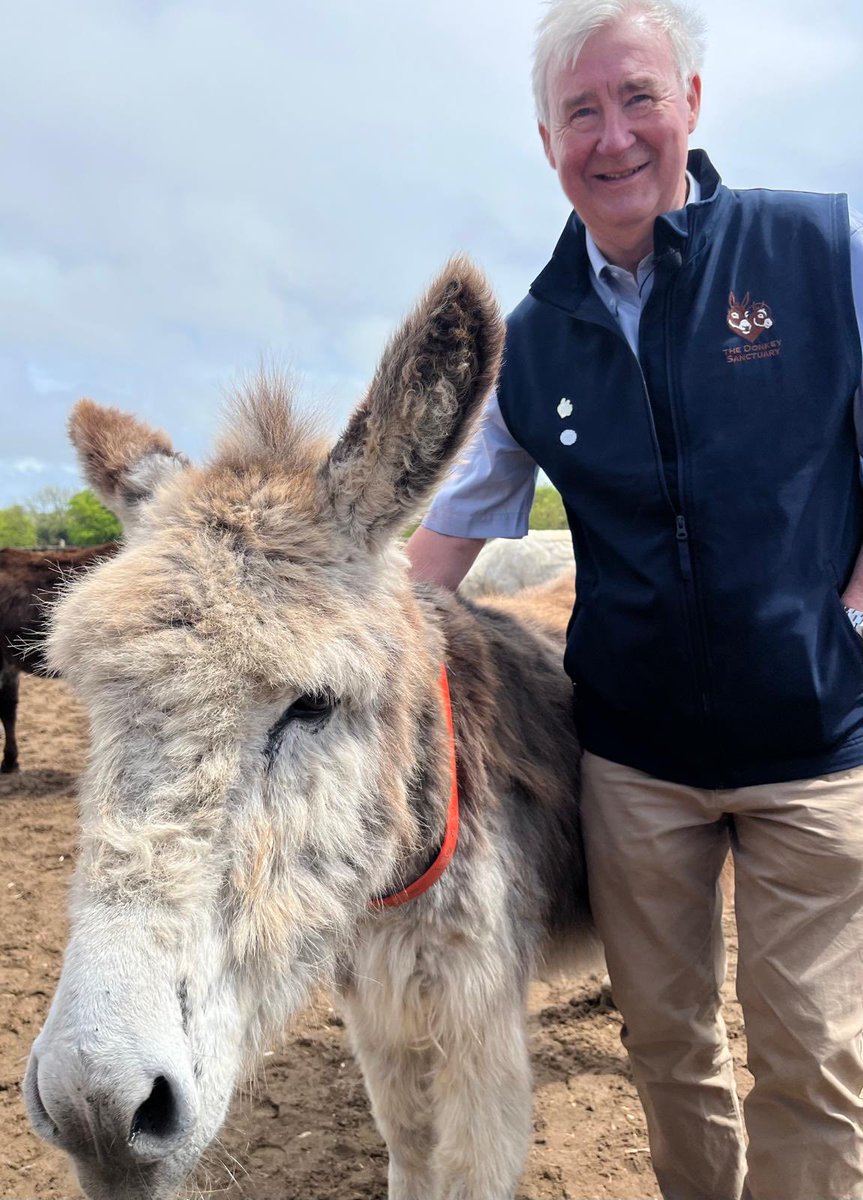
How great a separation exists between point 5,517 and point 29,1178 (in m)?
67.0

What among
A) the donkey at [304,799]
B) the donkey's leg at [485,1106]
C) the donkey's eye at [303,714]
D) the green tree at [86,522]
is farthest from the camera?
the green tree at [86,522]

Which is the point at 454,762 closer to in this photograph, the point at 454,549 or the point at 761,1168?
→ the point at 454,549

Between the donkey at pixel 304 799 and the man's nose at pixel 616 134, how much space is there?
836 mm

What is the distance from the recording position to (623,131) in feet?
7.92

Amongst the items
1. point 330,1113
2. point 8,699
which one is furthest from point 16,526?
point 330,1113

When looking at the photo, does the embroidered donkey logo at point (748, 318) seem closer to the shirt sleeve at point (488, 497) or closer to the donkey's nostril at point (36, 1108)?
the shirt sleeve at point (488, 497)

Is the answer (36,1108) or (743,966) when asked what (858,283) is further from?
(36,1108)

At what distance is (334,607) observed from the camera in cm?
192

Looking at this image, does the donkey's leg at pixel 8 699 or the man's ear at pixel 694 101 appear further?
the donkey's leg at pixel 8 699

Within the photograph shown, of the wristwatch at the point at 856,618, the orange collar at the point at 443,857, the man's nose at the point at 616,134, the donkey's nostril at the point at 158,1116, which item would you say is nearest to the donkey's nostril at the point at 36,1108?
the donkey's nostril at the point at 158,1116

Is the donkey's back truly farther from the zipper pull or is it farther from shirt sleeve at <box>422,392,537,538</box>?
the zipper pull

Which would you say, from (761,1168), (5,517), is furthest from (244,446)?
(5,517)

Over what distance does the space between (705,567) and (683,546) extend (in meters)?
0.08

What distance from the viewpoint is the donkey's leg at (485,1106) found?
93.9 inches
